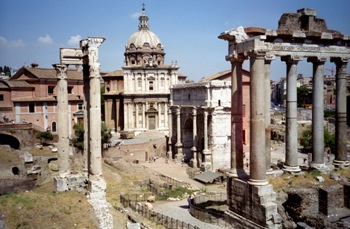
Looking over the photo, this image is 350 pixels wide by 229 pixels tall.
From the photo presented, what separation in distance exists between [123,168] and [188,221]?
44.0ft

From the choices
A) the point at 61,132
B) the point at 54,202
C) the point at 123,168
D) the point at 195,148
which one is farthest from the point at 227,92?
the point at 54,202

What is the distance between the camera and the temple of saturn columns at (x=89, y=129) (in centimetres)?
1526

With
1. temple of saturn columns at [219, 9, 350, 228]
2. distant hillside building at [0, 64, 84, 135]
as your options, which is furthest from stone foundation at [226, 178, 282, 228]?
distant hillside building at [0, 64, 84, 135]

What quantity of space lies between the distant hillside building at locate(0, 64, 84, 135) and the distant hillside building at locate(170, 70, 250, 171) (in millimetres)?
11378

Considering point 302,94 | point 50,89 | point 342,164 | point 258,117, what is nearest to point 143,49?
point 50,89

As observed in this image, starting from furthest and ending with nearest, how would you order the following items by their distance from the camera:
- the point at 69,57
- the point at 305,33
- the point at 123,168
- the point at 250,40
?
the point at 123,168
the point at 69,57
the point at 305,33
the point at 250,40

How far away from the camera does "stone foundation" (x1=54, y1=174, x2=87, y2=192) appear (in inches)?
649

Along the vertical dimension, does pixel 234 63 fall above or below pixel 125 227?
above

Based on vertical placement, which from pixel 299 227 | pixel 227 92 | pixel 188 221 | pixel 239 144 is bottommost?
pixel 188 221

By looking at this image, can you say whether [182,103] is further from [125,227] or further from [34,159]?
[125,227]

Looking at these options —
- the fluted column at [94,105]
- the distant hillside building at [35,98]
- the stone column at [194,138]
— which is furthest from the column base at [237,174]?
the distant hillside building at [35,98]

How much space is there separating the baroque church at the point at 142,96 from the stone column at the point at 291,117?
107ft

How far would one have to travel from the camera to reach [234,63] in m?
13.7

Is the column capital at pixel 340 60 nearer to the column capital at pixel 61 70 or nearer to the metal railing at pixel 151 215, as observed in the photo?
the metal railing at pixel 151 215
